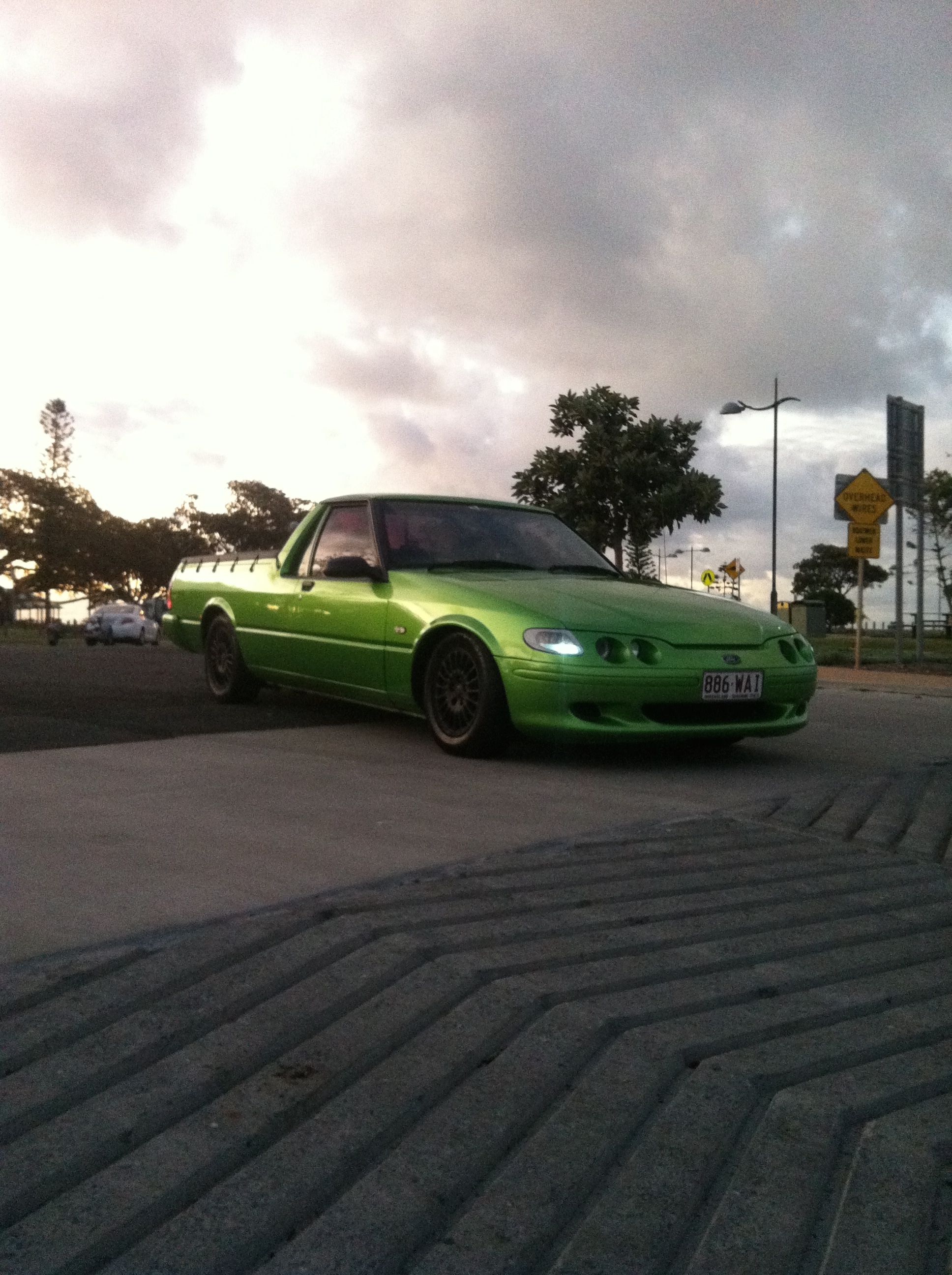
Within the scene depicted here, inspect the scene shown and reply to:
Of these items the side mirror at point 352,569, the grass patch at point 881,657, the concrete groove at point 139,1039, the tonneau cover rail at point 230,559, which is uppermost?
the tonneau cover rail at point 230,559

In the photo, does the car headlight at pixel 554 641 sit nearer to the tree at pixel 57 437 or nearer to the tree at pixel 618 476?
the tree at pixel 618 476

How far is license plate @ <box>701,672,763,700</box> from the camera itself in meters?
5.90

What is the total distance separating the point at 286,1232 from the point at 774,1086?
0.92m

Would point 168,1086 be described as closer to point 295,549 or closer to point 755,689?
point 755,689

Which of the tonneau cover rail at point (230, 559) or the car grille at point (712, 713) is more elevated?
the tonneau cover rail at point (230, 559)

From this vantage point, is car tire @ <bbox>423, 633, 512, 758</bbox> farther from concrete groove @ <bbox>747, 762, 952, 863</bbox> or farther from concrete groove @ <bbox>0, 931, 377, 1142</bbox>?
concrete groove @ <bbox>0, 931, 377, 1142</bbox>

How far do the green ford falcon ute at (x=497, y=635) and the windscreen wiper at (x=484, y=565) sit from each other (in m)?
0.01

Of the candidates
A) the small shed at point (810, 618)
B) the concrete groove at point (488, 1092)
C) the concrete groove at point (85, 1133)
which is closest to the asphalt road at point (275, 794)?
the concrete groove at point (488, 1092)

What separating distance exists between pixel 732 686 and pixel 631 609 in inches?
23.7

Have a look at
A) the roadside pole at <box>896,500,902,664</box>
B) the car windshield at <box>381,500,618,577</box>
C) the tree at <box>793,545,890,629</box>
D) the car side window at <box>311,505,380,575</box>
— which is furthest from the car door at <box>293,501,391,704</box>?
the tree at <box>793,545,890,629</box>

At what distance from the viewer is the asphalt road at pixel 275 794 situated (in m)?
3.43

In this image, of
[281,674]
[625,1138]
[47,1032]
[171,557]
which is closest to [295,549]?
[281,674]

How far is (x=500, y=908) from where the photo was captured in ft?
10.8

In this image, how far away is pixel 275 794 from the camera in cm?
499
